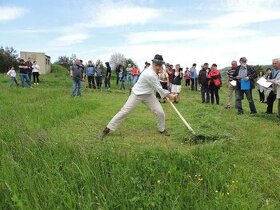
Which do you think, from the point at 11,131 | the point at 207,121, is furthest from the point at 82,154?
the point at 207,121

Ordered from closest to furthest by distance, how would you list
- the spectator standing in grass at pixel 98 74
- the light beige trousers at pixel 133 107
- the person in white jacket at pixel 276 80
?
the light beige trousers at pixel 133 107, the person in white jacket at pixel 276 80, the spectator standing in grass at pixel 98 74

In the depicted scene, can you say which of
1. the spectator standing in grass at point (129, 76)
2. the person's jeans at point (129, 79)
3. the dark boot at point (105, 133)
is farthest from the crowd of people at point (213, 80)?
the dark boot at point (105, 133)

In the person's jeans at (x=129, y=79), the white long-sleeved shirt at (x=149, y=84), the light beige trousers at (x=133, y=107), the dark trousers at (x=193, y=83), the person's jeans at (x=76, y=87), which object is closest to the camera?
the white long-sleeved shirt at (x=149, y=84)

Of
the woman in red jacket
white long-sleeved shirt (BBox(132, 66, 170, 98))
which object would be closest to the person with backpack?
the woman in red jacket

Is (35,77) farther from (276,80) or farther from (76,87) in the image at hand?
(276,80)

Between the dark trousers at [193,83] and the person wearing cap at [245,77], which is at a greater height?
the person wearing cap at [245,77]

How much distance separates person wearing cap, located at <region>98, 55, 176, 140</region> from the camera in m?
9.09

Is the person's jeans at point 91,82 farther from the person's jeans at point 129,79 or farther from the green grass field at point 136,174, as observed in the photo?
the green grass field at point 136,174

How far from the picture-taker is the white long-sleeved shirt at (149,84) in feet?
29.8

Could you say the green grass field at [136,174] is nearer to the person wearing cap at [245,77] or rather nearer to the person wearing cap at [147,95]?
the person wearing cap at [147,95]

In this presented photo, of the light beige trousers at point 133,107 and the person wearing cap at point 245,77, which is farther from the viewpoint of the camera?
the person wearing cap at point 245,77

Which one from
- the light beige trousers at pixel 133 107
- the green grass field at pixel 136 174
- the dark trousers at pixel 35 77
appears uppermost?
the dark trousers at pixel 35 77

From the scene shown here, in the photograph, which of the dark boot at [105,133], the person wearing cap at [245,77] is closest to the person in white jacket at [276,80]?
the person wearing cap at [245,77]

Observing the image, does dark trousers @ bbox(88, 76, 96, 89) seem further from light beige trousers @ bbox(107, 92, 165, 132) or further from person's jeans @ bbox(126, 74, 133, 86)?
light beige trousers @ bbox(107, 92, 165, 132)
